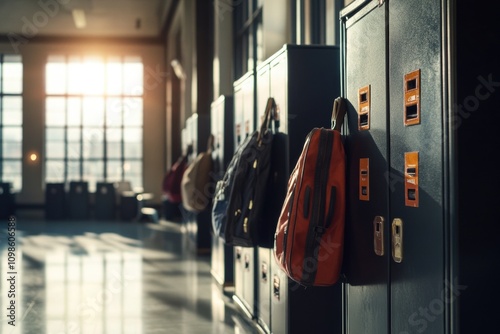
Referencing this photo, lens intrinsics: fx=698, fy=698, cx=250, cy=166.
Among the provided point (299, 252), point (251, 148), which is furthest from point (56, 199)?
point (299, 252)

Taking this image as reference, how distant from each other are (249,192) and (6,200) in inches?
531

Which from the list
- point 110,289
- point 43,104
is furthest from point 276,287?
point 43,104

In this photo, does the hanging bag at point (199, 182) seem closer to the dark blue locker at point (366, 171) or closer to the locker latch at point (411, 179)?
the dark blue locker at point (366, 171)

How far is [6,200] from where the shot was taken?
16172 millimetres

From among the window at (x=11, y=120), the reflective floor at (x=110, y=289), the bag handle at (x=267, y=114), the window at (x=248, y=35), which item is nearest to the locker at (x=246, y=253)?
the reflective floor at (x=110, y=289)

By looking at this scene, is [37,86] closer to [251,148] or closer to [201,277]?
[201,277]

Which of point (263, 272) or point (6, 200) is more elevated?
point (6, 200)

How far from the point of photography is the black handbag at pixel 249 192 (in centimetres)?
392

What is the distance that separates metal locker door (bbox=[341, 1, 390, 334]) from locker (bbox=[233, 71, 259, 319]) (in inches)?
80.4

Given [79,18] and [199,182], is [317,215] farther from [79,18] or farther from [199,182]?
[79,18]

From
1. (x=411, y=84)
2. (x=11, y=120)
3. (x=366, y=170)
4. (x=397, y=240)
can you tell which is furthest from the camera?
(x=11, y=120)

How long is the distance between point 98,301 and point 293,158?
2667 millimetres

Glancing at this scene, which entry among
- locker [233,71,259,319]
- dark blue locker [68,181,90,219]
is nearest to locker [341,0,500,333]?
locker [233,71,259,319]

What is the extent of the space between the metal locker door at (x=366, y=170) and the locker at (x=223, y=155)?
3.59 m
